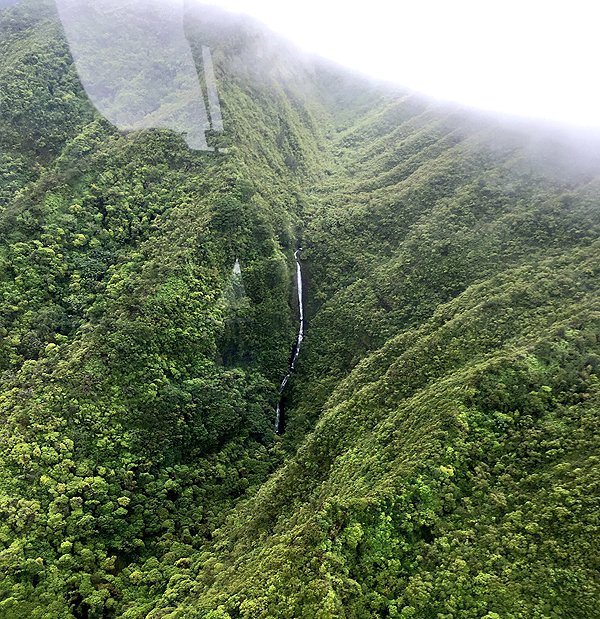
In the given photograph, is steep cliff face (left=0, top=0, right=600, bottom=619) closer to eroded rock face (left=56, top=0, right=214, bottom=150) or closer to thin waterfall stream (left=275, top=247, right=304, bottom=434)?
thin waterfall stream (left=275, top=247, right=304, bottom=434)

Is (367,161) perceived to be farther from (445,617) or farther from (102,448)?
(445,617)

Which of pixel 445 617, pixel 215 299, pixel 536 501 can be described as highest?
pixel 215 299

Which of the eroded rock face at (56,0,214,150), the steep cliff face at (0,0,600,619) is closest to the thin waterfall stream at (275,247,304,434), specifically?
the steep cliff face at (0,0,600,619)

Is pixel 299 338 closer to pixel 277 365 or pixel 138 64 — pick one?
pixel 277 365

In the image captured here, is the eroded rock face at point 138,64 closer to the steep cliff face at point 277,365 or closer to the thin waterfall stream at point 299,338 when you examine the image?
the steep cliff face at point 277,365

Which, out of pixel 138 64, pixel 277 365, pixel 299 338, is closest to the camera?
pixel 277 365

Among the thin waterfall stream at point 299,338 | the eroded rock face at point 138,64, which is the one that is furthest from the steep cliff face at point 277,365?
the eroded rock face at point 138,64

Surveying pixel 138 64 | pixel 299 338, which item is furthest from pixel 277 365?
pixel 138 64

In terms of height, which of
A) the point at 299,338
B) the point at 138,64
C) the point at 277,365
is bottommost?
the point at 277,365

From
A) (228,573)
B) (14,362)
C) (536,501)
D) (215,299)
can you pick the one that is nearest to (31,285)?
(14,362)
